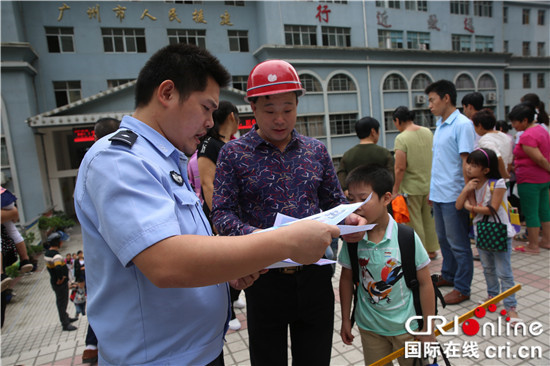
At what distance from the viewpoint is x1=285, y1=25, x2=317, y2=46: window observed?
18.6 metres

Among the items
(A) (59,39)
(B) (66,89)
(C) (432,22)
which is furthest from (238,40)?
(C) (432,22)

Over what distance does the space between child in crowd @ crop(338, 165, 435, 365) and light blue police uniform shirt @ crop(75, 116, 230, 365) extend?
1.04 meters

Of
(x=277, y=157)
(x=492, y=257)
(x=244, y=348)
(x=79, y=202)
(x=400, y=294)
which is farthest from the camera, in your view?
(x=492, y=257)

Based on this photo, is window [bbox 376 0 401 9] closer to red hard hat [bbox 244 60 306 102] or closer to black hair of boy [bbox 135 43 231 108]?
red hard hat [bbox 244 60 306 102]

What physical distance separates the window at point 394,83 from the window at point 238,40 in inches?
372

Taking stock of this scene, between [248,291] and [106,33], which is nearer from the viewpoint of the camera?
[248,291]

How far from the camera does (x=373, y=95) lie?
19.9 meters

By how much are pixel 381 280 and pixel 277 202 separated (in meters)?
0.79

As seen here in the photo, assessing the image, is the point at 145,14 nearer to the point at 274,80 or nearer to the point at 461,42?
the point at 274,80

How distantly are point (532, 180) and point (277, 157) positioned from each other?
14.8 feet

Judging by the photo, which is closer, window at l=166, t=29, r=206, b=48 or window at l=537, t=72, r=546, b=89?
window at l=166, t=29, r=206, b=48

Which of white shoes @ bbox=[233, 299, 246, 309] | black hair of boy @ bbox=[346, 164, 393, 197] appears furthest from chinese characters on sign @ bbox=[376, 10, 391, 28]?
black hair of boy @ bbox=[346, 164, 393, 197]

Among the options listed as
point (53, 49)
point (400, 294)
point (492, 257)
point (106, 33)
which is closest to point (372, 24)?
point (106, 33)

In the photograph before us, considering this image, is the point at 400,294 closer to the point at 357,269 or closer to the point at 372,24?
the point at 357,269
